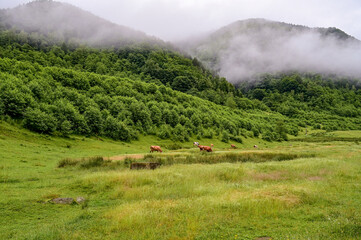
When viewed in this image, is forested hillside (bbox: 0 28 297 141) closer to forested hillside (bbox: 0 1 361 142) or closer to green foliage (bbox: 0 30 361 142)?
forested hillside (bbox: 0 1 361 142)

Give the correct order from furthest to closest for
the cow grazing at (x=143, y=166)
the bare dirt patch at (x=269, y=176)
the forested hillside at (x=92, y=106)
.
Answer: the forested hillside at (x=92, y=106), the cow grazing at (x=143, y=166), the bare dirt patch at (x=269, y=176)

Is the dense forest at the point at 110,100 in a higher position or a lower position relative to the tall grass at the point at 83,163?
higher

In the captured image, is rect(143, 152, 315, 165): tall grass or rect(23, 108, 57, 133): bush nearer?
rect(143, 152, 315, 165): tall grass

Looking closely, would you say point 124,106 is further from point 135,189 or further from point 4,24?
point 4,24

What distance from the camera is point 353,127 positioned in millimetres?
162750

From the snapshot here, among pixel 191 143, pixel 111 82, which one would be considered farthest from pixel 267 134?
pixel 111 82

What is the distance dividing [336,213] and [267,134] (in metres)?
98.1

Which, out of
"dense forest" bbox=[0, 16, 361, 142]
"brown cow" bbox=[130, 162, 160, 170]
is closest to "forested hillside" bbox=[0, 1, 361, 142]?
"dense forest" bbox=[0, 16, 361, 142]

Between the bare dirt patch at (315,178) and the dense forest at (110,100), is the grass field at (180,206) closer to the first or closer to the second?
the bare dirt patch at (315,178)

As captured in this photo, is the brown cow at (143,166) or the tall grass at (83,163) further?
the tall grass at (83,163)

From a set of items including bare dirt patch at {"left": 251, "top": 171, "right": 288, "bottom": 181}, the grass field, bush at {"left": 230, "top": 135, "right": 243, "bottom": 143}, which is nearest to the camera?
the grass field

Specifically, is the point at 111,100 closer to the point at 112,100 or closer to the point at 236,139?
the point at 112,100

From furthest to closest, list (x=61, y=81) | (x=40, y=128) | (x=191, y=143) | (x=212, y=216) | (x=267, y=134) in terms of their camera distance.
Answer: (x=267, y=134)
(x=61, y=81)
(x=191, y=143)
(x=40, y=128)
(x=212, y=216)

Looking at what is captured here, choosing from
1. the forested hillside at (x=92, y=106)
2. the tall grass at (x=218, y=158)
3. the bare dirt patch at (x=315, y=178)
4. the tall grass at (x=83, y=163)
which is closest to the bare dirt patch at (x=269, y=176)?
the bare dirt patch at (x=315, y=178)
